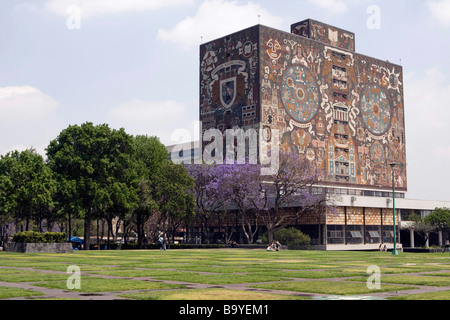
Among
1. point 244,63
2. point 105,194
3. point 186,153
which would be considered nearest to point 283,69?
point 244,63

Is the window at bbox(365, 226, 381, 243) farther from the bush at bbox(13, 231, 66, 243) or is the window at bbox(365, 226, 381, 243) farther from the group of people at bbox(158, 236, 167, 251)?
the bush at bbox(13, 231, 66, 243)

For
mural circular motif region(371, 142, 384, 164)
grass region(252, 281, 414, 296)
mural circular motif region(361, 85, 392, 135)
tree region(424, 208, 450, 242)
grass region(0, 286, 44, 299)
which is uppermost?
mural circular motif region(361, 85, 392, 135)

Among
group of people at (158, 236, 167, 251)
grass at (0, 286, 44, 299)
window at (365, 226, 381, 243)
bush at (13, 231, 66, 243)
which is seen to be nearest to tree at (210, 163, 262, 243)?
group of people at (158, 236, 167, 251)

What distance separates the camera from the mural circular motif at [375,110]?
408 ft

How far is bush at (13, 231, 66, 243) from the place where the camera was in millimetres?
53997

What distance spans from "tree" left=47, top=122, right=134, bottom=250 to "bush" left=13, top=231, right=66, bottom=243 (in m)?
11.2

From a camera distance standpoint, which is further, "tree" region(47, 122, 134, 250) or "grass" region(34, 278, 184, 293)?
"tree" region(47, 122, 134, 250)

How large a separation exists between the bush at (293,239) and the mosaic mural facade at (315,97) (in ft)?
94.6

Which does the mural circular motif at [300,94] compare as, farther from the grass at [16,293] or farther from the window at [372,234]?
the grass at [16,293]

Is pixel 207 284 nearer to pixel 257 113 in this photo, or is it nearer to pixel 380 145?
pixel 257 113

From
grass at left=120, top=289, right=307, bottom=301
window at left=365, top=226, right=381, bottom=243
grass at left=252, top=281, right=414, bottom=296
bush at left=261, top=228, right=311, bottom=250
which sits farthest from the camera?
window at left=365, top=226, right=381, bottom=243

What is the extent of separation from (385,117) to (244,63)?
3916cm

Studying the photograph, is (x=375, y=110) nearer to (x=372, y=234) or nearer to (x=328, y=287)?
(x=372, y=234)
